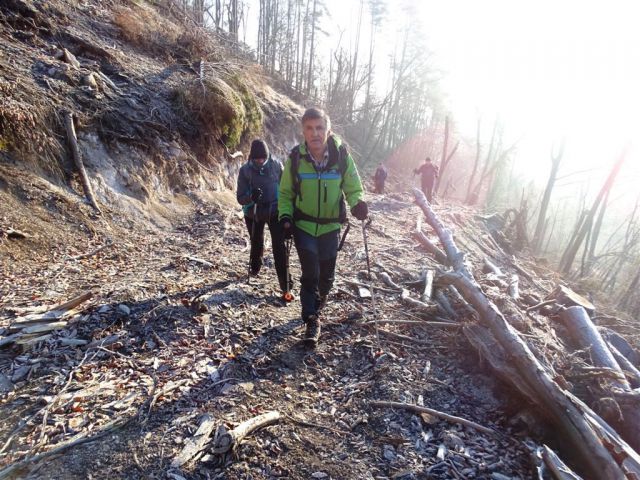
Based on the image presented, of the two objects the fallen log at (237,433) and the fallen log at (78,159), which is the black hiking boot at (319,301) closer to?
the fallen log at (237,433)

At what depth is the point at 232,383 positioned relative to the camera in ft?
11.3

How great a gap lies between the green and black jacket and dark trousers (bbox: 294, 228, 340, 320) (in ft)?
0.29

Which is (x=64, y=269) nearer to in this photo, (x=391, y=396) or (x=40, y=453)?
(x=40, y=453)

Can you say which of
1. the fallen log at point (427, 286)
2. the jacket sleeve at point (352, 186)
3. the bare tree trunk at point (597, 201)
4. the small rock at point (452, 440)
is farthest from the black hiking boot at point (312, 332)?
the bare tree trunk at point (597, 201)

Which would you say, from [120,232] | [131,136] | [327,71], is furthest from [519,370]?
[327,71]

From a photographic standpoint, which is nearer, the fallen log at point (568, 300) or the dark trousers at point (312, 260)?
the dark trousers at point (312, 260)

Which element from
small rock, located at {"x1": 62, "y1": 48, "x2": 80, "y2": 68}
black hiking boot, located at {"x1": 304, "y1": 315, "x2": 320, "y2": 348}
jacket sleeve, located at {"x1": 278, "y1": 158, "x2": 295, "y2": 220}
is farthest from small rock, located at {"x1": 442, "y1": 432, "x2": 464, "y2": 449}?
small rock, located at {"x1": 62, "y1": 48, "x2": 80, "y2": 68}

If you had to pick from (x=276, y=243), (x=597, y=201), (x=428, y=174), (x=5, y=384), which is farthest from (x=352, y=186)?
(x=597, y=201)

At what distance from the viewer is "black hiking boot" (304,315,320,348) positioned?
4.09m

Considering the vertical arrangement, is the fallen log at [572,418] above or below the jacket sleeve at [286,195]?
below

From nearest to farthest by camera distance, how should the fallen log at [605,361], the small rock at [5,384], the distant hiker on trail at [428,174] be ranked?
the small rock at [5,384] < the fallen log at [605,361] < the distant hiker on trail at [428,174]

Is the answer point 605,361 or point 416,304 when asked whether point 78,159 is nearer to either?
point 416,304

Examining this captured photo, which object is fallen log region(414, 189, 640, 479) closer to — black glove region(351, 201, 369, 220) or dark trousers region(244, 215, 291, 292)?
black glove region(351, 201, 369, 220)

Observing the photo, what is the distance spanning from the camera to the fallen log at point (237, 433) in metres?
2.65
